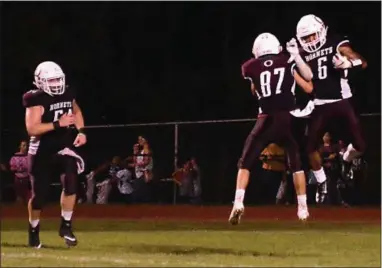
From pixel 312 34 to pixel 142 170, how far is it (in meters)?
8.74

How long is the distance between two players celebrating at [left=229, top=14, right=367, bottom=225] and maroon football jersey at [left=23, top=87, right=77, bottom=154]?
176 centimetres

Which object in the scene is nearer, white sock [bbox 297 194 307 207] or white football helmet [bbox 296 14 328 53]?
white football helmet [bbox 296 14 328 53]

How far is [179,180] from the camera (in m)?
18.8

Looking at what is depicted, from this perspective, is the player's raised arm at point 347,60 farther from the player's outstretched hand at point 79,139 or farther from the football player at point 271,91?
the player's outstretched hand at point 79,139

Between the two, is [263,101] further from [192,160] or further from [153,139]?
[153,139]

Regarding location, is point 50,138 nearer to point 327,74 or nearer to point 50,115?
point 50,115

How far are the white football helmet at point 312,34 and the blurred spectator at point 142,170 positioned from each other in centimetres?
834

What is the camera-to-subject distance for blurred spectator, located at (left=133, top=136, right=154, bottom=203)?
59.7ft

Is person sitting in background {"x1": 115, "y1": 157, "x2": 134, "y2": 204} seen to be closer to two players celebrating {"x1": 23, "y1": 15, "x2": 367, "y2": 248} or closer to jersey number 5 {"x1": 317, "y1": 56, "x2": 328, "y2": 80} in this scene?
two players celebrating {"x1": 23, "y1": 15, "x2": 367, "y2": 248}

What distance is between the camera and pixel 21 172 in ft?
56.7

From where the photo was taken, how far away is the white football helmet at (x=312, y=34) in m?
9.91

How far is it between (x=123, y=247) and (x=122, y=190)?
8685mm

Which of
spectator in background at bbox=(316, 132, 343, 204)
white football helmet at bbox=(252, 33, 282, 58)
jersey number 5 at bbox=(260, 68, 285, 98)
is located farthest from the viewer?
spectator in background at bbox=(316, 132, 343, 204)

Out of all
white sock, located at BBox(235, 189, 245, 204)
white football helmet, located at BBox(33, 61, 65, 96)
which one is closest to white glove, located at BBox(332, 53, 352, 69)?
white sock, located at BBox(235, 189, 245, 204)
